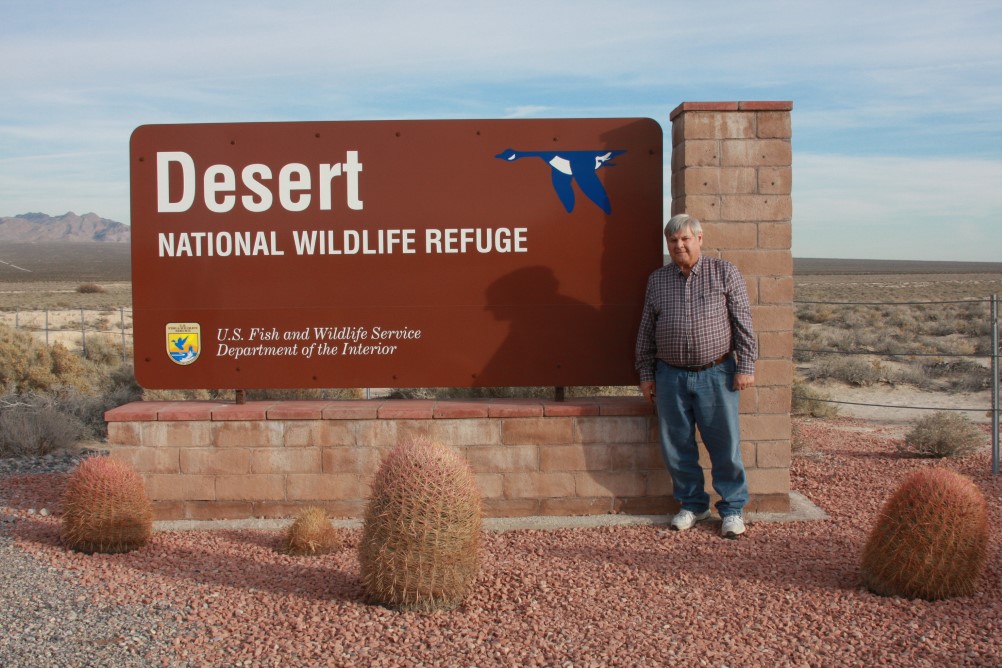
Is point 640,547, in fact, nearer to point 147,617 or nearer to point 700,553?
point 700,553

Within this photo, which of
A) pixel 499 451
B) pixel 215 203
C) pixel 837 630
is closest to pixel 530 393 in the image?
pixel 499 451

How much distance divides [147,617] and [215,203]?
11.3 feet

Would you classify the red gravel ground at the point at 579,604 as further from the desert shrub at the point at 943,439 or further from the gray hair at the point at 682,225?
the desert shrub at the point at 943,439

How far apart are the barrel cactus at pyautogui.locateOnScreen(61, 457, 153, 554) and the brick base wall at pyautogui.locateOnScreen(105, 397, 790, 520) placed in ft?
2.77

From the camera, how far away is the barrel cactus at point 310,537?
6.35 metres

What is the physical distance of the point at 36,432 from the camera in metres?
10.6

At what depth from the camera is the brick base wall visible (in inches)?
284

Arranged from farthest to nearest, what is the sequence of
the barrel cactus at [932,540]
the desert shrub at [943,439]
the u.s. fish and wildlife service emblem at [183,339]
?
1. the desert shrub at [943,439]
2. the u.s. fish and wildlife service emblem at [183,339]
3. the barrel cactus at [932,540]

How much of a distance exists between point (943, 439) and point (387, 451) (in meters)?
6.25

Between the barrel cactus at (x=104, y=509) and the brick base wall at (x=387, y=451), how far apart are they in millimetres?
845

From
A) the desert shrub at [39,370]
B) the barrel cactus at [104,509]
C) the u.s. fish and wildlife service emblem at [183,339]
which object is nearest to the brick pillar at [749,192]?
the u.s. fish and wildlife service emblem at [183,339]

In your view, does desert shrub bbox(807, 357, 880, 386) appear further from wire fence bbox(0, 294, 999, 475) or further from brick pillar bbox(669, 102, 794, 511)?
brick pillar bbox(669, 102, 794, 511)

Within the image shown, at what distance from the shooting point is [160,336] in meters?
7.44

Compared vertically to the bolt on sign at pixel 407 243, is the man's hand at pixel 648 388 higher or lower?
lower
